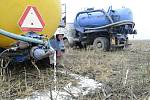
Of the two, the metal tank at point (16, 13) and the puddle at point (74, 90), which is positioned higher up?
the metal tank at point (16, 13)

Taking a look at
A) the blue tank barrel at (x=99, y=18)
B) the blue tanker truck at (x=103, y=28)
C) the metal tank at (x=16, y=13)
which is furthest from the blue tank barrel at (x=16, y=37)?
the blue tank barrel at (x=99, y=18)

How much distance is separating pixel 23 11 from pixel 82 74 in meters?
1.73

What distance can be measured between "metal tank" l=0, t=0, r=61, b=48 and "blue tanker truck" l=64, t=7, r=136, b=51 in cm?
686

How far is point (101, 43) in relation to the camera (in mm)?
13180

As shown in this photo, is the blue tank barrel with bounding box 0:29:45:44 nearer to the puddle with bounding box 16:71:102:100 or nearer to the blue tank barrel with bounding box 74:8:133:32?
the puddle with bounding box 16:71:102:100

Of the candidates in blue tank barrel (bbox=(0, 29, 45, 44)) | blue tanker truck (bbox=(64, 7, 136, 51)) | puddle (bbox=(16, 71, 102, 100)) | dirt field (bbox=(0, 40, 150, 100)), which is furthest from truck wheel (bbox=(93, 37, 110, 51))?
blue tank barrel (bbox=(0, 29, 45, 44))

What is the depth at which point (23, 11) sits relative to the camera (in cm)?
567

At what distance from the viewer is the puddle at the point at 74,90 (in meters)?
4.86

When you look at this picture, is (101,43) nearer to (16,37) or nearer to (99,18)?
(99,18)

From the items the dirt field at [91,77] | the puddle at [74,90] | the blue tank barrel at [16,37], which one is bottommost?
the puddle at [74,90]

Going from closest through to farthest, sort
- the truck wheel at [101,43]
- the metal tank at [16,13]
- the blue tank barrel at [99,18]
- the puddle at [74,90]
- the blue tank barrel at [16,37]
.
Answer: the puddle at [74,90] < the blue tank barrel at [16,37] < the metal tank at [16,13] < the truck wheel at [101,43] < the blue tank barrel at [99,18]

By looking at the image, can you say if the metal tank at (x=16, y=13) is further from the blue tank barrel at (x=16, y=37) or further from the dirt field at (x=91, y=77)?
the dirt field at (x=91, y=77)

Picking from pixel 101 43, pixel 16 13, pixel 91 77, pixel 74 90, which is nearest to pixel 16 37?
pixel 16 13

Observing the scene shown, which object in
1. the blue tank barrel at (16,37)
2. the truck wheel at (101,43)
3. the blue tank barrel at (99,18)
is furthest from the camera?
the blue tank barrel at (99,18)
